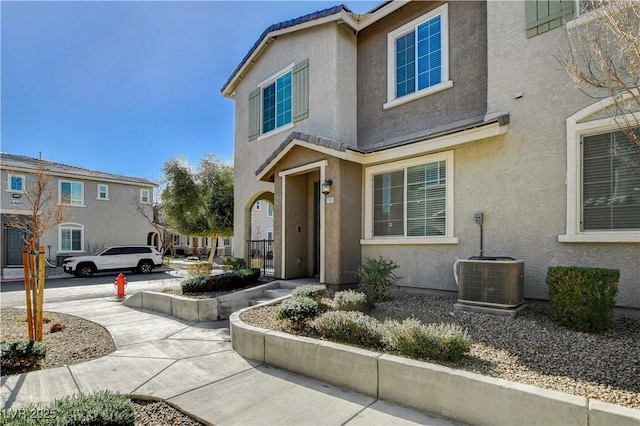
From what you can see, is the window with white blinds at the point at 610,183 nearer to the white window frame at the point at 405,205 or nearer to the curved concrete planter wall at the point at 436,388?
the white window frame at the point at 405,205

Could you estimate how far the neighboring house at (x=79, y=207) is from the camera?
65.8 feet

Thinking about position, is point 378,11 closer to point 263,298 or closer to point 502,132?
point 502,132

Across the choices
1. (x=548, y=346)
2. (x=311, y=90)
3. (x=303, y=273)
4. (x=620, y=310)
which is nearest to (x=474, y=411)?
(x=548, y=346)

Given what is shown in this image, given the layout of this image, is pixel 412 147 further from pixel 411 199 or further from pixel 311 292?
pixel 311 292

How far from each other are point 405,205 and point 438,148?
1.58 m

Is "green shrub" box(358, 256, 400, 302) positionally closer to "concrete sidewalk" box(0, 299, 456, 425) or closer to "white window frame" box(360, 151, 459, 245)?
"white window frame" box(360, 151, 459, 245)

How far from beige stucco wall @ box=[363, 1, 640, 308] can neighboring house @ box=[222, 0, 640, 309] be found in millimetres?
21

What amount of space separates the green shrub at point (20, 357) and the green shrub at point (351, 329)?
4.28 m

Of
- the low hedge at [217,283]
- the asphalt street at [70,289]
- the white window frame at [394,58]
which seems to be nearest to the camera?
the white window frame at [394,58]

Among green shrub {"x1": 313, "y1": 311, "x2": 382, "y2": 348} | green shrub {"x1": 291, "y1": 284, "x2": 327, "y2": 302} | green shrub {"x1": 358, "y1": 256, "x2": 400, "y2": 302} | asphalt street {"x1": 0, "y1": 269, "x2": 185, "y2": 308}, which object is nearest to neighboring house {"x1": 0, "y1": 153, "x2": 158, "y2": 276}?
asphalt street {"x1": 0, "y1": 269, "x2": 185, "y2": 308}

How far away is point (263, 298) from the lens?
28.5ft

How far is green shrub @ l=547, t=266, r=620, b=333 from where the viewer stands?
4574 millimetres

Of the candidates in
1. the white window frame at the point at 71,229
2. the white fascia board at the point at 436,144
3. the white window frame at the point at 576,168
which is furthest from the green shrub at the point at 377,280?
the white window frame at the point at 71,229

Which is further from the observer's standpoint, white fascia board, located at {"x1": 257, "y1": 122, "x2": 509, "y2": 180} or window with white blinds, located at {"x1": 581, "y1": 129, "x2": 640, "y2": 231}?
white fascia board, located at {"x1": 257, "y1": 122, "x2": 509, "y2": 180}
